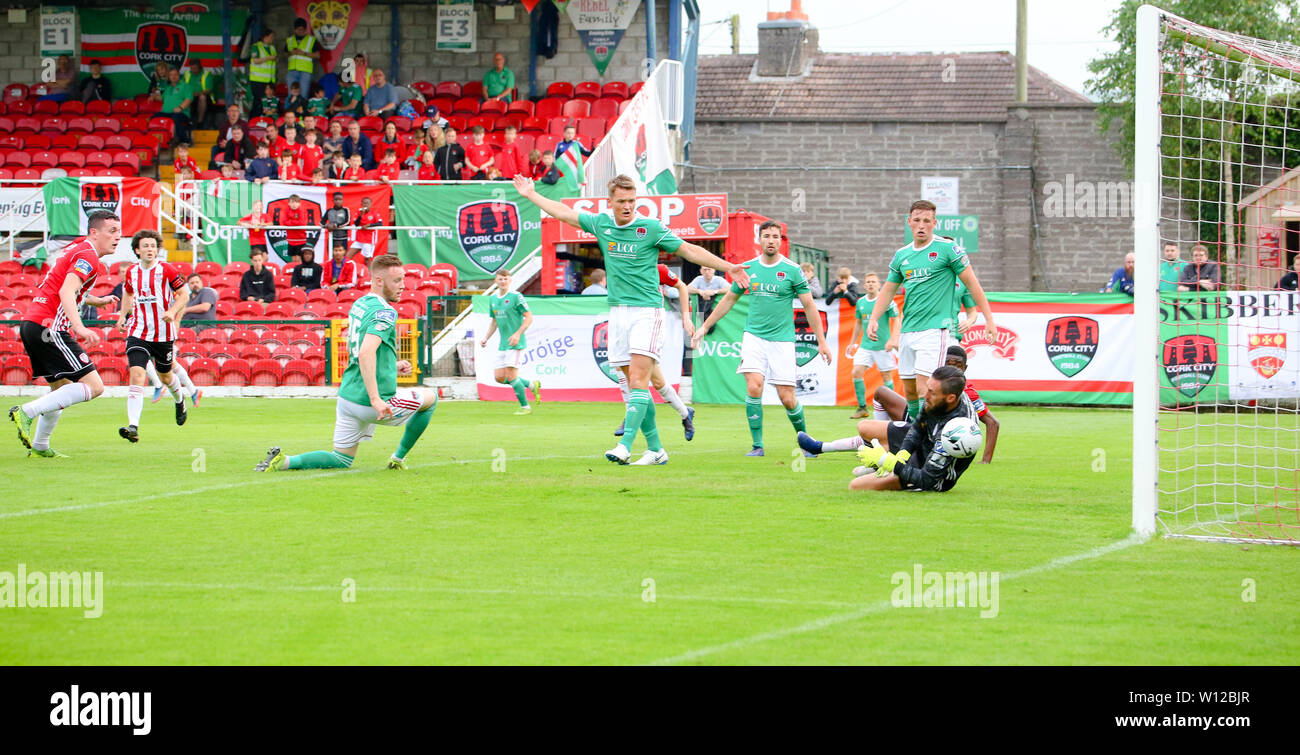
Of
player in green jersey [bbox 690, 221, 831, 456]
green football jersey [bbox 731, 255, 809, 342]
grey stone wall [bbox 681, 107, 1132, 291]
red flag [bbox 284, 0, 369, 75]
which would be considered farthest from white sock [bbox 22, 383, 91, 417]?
grey stone wall [bbox 681, 107, 1132, 291]

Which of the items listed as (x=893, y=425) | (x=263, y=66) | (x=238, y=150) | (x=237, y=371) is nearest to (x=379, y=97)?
(x=263, y=66)

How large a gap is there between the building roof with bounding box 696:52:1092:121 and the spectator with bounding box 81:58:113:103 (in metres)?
16.1

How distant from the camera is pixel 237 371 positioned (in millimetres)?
23484

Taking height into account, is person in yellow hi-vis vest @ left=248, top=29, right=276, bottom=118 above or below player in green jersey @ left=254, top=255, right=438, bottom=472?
above

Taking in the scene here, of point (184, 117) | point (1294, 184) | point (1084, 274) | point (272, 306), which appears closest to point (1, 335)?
point (272, 306)

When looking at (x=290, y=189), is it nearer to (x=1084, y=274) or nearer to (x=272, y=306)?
(x=272, y=306)

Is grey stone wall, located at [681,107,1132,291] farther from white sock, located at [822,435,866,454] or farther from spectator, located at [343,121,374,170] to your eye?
white sock, located at [822,435,866,454]

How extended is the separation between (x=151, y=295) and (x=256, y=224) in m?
12.3

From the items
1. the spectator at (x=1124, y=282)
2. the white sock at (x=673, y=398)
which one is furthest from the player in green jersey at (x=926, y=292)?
the spectator at (x=1124, y=282)

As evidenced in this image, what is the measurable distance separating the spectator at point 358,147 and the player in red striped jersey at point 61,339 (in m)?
16.5

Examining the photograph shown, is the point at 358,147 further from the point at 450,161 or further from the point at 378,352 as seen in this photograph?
the point at 378,352

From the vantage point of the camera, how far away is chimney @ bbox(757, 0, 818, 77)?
1731 inches

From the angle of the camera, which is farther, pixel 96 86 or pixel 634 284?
pixel 96 86

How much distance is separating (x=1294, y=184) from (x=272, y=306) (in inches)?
666
